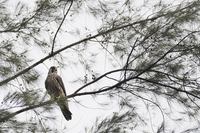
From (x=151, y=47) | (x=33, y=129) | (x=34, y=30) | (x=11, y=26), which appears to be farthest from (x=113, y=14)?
(x=33, y=129)

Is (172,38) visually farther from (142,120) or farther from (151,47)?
(142,120)

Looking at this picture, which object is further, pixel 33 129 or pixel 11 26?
pixel 11 26

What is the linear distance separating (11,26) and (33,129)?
1290 millimetres

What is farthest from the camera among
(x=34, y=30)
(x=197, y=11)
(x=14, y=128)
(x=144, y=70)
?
(x=34, y=30)

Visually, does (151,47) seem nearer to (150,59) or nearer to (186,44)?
(150,59)

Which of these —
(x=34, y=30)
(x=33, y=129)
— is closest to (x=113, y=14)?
(x=34, y=30)

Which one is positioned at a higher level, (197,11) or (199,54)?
(197,11)

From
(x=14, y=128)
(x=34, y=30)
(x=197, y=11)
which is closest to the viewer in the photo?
(x=14, y=128)

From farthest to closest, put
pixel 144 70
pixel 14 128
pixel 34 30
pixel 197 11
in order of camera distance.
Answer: pixel 34 30
pixel 197 11
pixel 144 70
pixel 14 128

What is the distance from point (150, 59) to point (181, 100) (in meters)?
0.52

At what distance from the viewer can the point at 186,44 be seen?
2812 millimetres

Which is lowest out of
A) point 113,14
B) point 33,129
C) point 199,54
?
point 33,129

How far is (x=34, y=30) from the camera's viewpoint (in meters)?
3.25

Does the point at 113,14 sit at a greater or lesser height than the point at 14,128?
greater
